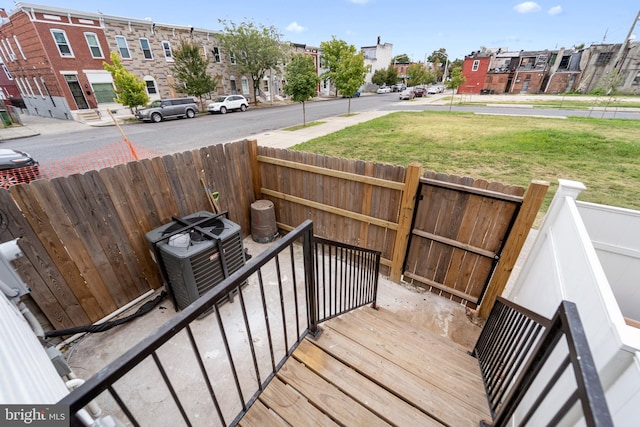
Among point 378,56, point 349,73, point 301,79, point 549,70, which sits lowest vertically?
point 301,79

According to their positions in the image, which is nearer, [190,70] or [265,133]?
[265,133]

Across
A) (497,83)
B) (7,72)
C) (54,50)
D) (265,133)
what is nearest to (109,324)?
(265,133)

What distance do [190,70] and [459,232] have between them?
2197 cm

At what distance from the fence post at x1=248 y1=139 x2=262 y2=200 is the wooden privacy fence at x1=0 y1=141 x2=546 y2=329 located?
0.8 inches

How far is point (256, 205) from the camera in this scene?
16.3 ft

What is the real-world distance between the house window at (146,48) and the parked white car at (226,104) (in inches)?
223

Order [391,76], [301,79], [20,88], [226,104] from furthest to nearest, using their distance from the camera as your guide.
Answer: [391,76] → [20,88] → [226,104] → [301,79]

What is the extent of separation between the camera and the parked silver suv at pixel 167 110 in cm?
1573

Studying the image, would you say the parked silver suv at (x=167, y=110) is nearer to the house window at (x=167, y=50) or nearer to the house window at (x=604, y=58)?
the house window at (x=167, y=50)

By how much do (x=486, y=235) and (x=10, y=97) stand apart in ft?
124

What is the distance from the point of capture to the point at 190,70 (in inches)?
742

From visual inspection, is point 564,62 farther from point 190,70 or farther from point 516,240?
point 516,240

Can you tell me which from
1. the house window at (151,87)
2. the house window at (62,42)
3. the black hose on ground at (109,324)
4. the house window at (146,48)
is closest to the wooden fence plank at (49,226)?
the black hose on ground at (109,324)

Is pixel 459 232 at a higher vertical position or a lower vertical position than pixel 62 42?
lower
